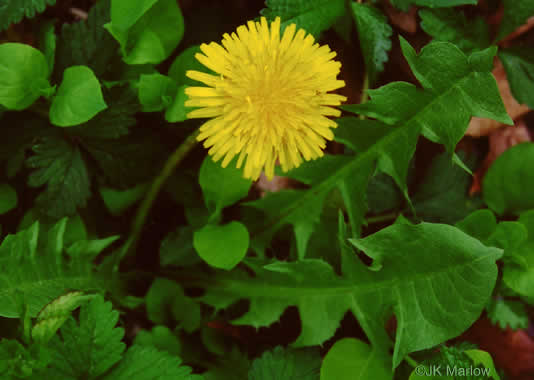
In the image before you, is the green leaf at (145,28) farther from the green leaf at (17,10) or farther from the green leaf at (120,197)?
the green leaf at (120,197)

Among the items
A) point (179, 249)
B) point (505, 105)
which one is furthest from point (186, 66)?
point (505, 105)

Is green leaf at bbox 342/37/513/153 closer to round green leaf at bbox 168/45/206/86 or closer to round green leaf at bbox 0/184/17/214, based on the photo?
round green leaf at bbox 168/45/206/86

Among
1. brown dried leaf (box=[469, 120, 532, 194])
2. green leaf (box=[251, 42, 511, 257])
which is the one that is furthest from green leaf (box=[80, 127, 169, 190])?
brown dried leaf (box=[469, 120, 532, 194])

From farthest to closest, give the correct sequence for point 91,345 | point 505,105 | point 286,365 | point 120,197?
point 505,105
point 120,197
point 286,365
point 91,345

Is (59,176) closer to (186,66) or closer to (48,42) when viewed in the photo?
(48,42)

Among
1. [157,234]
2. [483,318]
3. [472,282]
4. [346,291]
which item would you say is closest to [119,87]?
[157,234]

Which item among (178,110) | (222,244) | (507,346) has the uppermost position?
(178,110)
